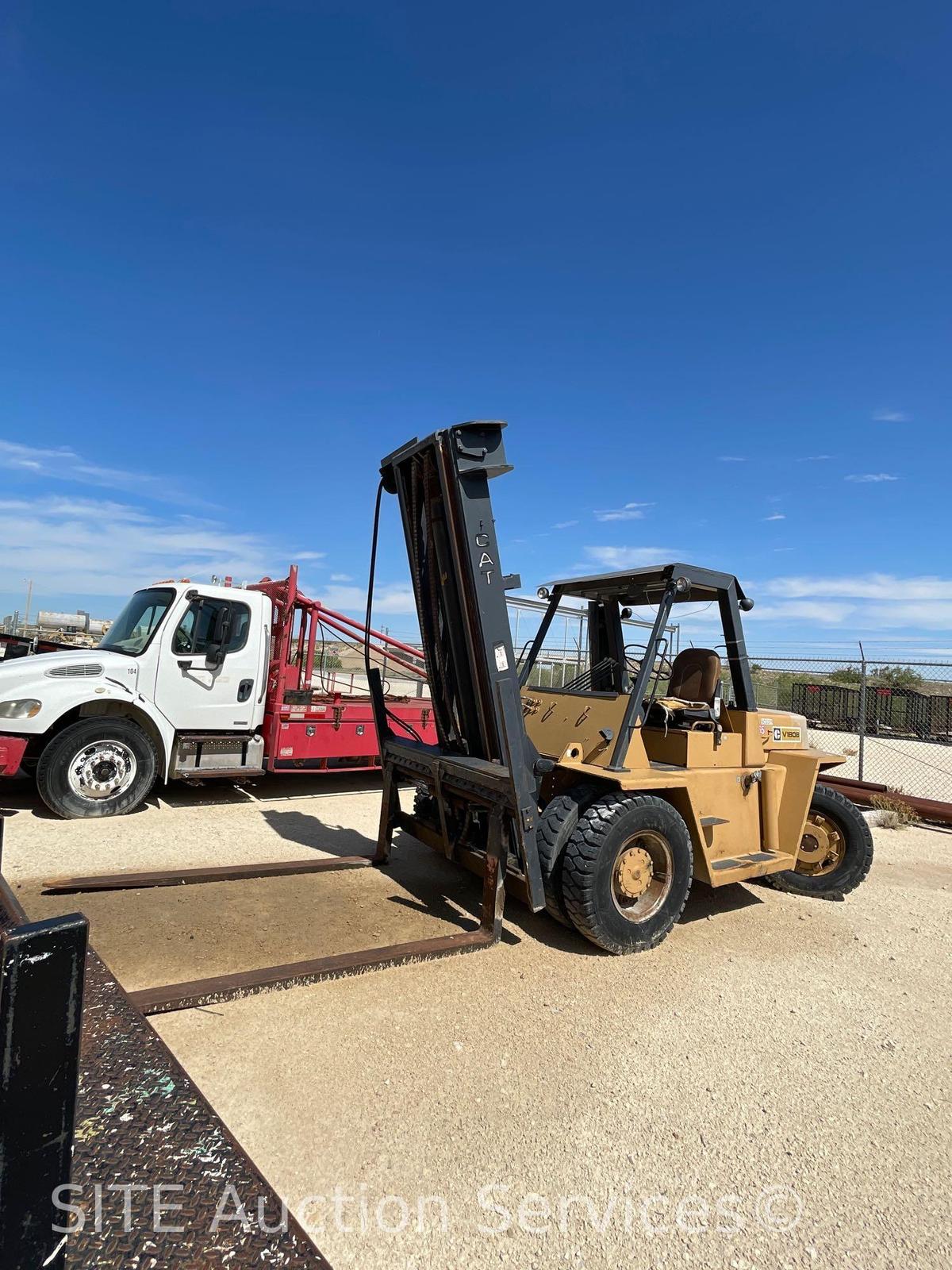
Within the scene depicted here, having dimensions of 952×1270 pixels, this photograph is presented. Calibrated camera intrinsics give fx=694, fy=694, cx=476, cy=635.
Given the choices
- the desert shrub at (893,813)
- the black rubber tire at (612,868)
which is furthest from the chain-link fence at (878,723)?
the black rubber tire at (612,868)

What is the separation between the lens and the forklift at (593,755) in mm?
4055

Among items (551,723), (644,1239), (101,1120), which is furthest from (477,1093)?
(551,723)

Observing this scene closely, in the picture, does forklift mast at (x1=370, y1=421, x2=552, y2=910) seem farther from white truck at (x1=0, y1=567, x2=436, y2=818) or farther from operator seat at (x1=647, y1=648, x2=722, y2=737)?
white truck at (x1=0, y1=567, x2=436, y2=818)

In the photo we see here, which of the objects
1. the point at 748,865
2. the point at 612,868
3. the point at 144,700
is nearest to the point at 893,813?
the point at 748,865

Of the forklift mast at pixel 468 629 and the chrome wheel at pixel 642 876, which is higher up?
the forklift mast at pixel 468 629

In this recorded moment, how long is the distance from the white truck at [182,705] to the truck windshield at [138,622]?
0.02m

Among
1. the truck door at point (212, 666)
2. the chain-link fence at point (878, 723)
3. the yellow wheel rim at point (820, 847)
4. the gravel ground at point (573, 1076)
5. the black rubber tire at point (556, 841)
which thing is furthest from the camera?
the chain-link fence at point (878, 723)

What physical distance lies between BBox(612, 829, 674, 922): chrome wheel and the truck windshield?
218 inches

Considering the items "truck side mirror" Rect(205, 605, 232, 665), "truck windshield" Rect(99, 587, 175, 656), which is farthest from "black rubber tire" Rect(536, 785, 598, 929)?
"truck windshield" Rect(99, 587, 175, 656)

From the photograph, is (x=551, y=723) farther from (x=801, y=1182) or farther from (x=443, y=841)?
(x=801, y=1182)

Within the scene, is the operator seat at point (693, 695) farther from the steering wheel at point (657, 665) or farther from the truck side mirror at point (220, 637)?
the truck side mirror at point (220, 637)

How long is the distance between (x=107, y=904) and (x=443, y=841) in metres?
2.18

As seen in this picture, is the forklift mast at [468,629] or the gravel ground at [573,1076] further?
the forklift mast at [468,629]

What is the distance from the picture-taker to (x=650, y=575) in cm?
495
